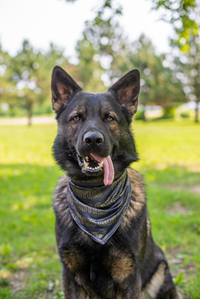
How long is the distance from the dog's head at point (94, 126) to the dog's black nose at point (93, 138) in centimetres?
1

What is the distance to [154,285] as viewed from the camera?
104 inches

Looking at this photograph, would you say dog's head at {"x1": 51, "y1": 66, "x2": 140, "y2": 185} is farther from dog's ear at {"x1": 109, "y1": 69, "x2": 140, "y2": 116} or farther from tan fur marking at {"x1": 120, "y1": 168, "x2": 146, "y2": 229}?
tan fur marking at {"x1": 120, "y1": 168, "x2": 146, "y2": 229}

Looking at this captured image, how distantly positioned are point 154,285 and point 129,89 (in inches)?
83.6

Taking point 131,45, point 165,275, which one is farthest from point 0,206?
point 131,45

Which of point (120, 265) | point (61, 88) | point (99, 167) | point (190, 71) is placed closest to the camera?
point (120, 265)

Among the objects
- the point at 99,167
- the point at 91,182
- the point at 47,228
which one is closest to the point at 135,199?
the point at 91,182

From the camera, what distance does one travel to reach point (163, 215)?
5.02 meters

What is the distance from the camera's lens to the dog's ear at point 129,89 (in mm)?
2641

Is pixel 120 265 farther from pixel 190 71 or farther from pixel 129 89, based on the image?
pixel 190 71

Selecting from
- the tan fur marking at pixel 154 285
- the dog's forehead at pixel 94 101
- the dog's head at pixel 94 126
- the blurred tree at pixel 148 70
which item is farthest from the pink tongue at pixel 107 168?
the blurred tree at pixel 148 70

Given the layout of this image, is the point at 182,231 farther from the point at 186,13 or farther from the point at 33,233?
the point at 186,13

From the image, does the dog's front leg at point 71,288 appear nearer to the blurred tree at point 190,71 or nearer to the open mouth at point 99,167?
the open mouth at point 99,167

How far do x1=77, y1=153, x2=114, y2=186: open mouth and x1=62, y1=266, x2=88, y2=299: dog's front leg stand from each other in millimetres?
950

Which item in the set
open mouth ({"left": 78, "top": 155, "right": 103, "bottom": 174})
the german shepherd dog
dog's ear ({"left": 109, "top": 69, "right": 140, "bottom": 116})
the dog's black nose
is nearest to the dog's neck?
the german shepherd dog
